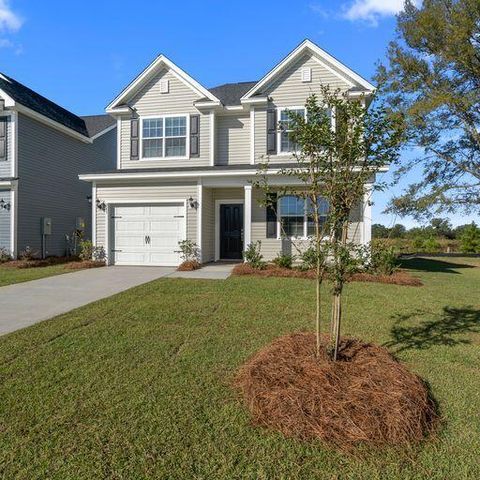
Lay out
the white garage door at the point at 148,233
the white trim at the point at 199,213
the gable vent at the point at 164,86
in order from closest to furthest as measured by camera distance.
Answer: the white trim at the point at 199,213
the white garage door at the point at 148,233
the gable vent at the point at 164,86

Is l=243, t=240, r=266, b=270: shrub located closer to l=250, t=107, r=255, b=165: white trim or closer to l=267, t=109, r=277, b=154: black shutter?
l=250, t=107, r=255, b=165: white trim

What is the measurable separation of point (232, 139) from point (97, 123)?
9920mm

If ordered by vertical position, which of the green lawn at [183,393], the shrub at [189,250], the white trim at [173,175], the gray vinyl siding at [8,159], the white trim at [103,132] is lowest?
the green lawn at [183,393]

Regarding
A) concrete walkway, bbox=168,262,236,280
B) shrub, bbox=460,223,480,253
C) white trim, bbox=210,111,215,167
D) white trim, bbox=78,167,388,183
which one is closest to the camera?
concrete walkway, bbox=168,262,236,280

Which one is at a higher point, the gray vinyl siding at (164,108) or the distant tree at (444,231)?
the gray vinyl siding at (164,108)

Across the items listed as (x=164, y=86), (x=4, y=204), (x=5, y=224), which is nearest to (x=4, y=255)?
(x=5, y=224)

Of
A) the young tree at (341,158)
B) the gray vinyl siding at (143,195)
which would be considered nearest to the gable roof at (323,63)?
the gray vinyl siding at (143,195)

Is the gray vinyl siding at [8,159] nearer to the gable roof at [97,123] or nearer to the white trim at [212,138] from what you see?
the gable roof at [97,123]

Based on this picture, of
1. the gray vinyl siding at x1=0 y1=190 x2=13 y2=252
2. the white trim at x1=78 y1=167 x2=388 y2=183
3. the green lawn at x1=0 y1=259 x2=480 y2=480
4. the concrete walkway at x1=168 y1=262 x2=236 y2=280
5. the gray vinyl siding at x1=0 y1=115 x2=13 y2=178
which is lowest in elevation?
the green lawn at x1=0 y1=259 x2=480 y2=480

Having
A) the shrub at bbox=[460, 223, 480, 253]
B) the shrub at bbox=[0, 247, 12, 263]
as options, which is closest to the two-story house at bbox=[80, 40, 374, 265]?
the shrub at bbox=[0, 247, 12, 263]

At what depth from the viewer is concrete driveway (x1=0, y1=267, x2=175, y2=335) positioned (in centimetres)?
634

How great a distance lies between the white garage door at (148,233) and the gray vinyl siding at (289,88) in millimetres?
3618

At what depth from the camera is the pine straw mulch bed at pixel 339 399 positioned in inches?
112

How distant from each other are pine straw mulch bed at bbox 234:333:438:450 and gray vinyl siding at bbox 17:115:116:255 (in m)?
14.4
